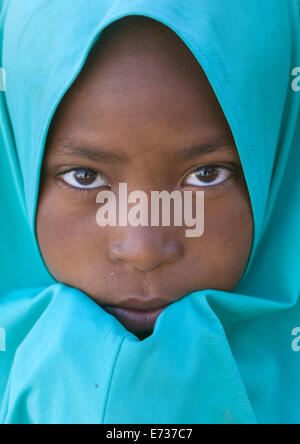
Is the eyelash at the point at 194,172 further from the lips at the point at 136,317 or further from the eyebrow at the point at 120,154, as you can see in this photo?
the lips at the point at 136,317

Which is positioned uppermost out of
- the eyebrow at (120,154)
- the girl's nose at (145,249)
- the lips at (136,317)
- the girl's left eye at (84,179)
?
the eyebrow at (120,154)

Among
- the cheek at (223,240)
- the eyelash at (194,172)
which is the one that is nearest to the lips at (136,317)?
the cheek at (223,240)

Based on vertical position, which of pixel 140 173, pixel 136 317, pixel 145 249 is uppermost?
pixel 140 173

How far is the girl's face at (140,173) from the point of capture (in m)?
0.85

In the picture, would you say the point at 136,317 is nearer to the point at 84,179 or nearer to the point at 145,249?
the point at 145,249

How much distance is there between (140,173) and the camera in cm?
88

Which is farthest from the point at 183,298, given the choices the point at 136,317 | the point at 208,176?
the point at 208,176

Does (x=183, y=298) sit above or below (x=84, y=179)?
below

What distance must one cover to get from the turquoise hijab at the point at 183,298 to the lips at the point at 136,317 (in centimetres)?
4

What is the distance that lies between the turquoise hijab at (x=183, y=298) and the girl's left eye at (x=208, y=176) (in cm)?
5

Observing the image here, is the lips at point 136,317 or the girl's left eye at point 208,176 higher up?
the girl's left eye at point 208,176

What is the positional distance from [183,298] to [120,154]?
0.26 m

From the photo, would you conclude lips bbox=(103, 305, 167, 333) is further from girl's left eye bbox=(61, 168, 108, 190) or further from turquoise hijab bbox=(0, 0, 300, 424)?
girl's left eye bbox=(61, 168, 108, 190)

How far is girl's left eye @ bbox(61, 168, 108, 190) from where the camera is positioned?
3.08 feet
